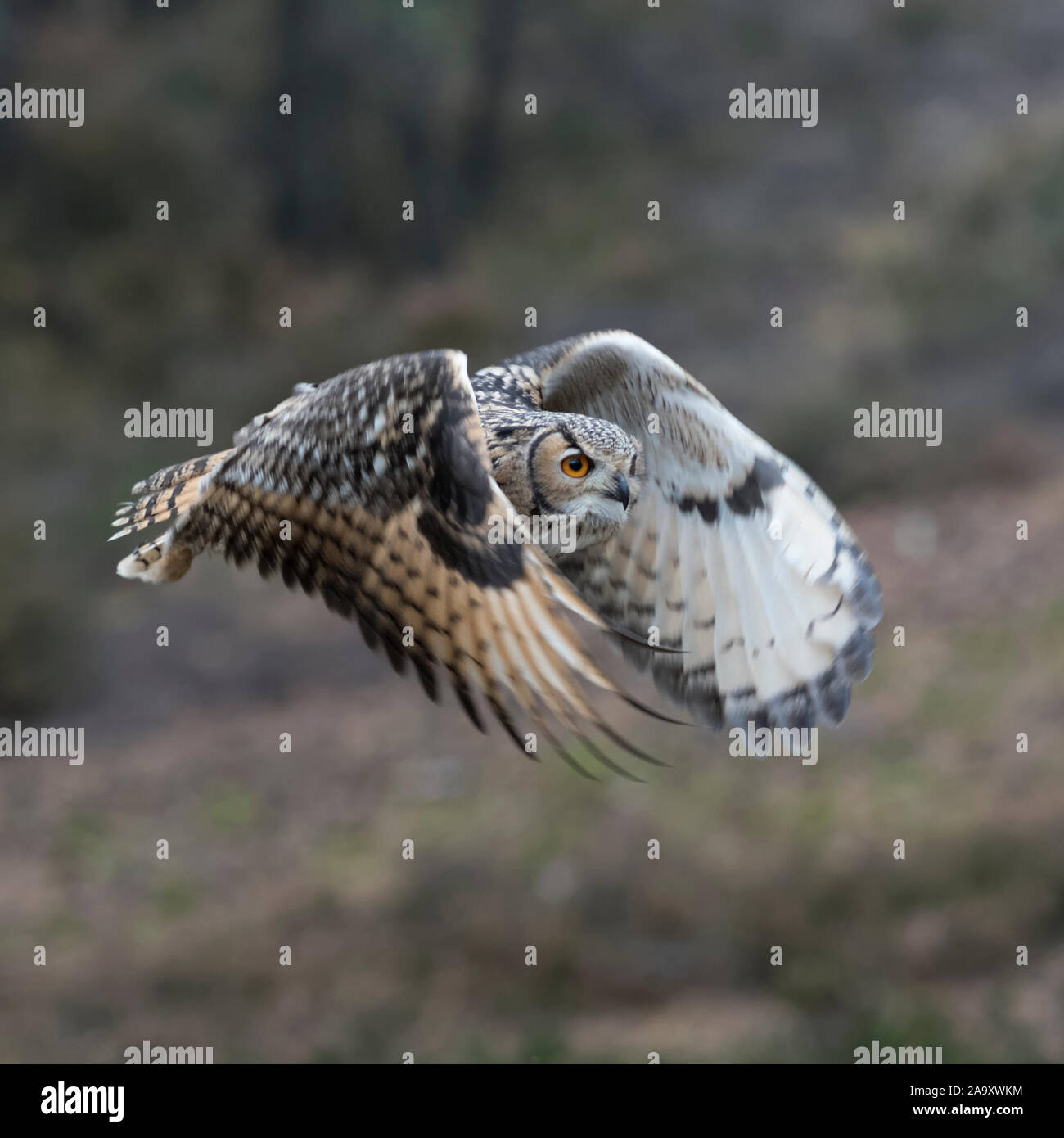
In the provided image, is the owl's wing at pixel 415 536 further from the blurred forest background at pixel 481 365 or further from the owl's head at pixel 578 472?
the blurred forest background at pixel 481 365

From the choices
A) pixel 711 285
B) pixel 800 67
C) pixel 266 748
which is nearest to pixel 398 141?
pixel 711 285

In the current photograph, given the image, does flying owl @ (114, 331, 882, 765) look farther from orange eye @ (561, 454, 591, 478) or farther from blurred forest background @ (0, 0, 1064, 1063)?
A: blurred forest background @ (0, 0, 1064, 1063)

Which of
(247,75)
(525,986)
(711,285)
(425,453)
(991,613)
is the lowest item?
(525,986)

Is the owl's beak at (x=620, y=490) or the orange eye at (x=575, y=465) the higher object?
the orange eye at (x=575, y=465)

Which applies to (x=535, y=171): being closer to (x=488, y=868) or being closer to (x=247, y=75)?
(x=247, y=75)

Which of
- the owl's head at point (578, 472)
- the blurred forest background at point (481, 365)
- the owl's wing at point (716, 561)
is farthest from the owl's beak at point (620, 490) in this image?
the blurred forest background at point (481, 365)

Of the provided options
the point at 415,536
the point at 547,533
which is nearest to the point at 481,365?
the point at 547,533

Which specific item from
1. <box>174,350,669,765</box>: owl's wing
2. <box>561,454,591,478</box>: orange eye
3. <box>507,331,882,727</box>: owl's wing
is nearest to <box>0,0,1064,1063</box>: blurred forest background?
<box>507,331,882,727</box>: owl's wing
